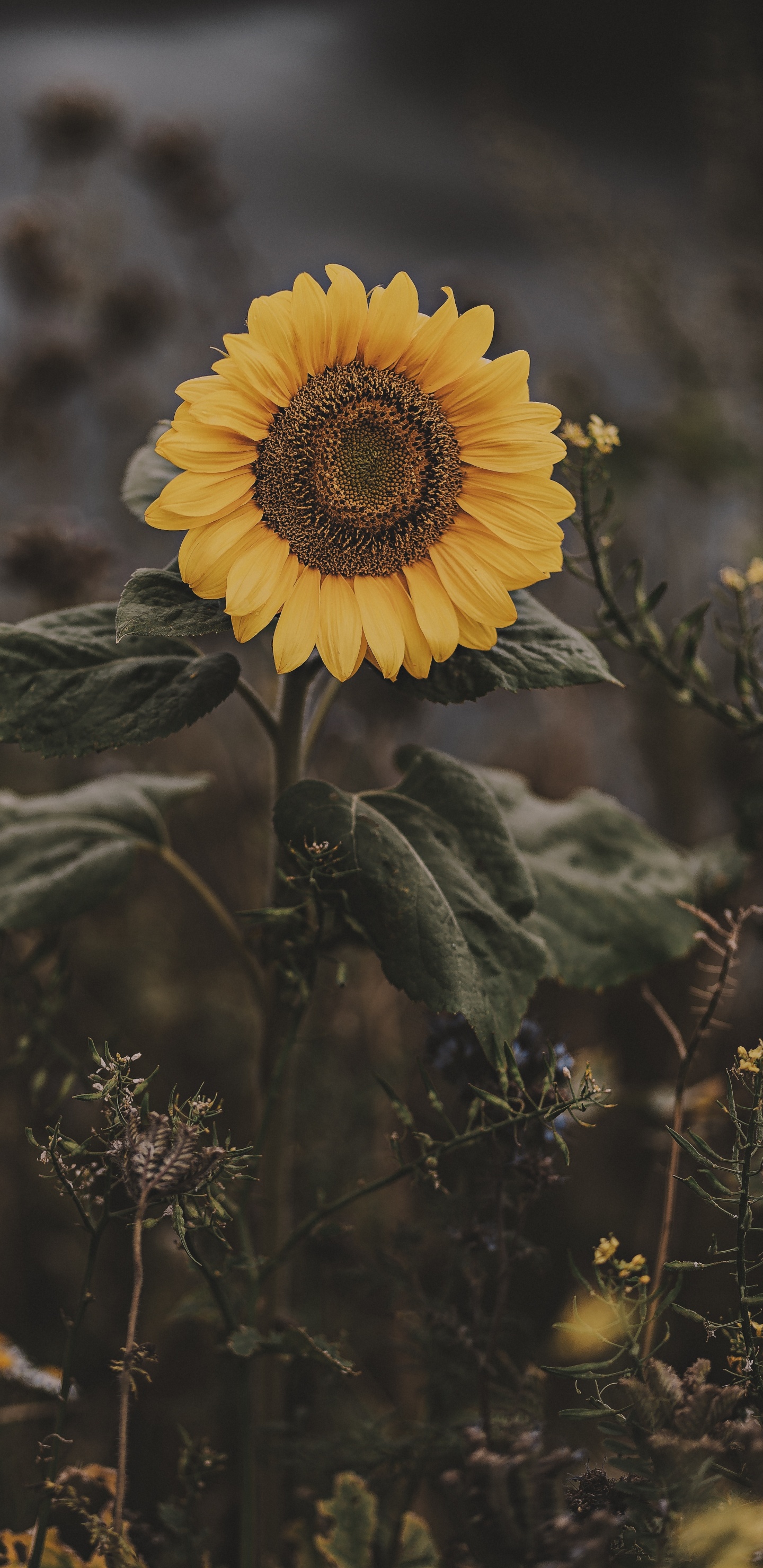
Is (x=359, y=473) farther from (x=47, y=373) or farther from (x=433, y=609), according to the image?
(x=47, y=373)

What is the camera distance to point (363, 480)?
398 millimetres

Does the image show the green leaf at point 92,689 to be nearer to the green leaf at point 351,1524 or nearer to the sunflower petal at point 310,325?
the sunflower petal at point 310,325

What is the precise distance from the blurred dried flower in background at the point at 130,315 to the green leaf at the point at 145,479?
0.74 metres

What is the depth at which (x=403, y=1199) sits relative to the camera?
78 cm

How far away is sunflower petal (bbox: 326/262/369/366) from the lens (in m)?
0.35

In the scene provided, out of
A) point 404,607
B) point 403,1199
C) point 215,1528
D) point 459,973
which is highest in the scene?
point 404,607

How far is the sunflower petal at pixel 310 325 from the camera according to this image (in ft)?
1.14

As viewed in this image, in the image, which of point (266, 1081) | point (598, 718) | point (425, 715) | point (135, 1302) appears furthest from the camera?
point (598, 718)

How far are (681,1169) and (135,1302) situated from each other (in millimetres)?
429

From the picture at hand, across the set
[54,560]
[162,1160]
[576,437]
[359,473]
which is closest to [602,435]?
[576,437]

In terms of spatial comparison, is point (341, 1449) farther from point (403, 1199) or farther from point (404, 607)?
point (404, 607)

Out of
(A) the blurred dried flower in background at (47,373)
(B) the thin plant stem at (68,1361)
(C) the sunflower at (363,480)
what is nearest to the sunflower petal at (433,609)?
(C) the sunflower at (363,480)

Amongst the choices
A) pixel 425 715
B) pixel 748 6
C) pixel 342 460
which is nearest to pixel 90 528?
pixel 425 715

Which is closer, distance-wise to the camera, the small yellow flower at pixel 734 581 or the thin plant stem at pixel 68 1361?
the thin plant stem at pixel 68 1361
